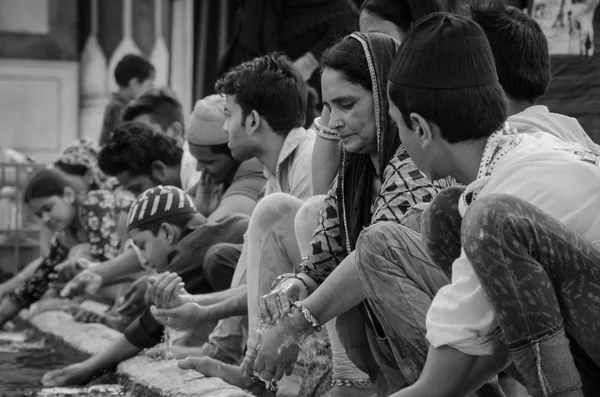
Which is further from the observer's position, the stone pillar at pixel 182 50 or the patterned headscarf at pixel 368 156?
the stone pillar at pixel 182 50

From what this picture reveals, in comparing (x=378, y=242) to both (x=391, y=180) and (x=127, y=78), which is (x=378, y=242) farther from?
(x=127, y=78)

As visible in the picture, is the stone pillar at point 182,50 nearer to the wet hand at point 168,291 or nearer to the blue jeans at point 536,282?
the wet hand at point 168,291

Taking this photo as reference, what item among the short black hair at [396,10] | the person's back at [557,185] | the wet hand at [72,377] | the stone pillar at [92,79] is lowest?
the stone pillar at [92,79]

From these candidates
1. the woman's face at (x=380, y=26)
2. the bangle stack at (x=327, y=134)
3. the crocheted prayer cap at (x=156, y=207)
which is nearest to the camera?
the bangle stack at (x=327, y=134)

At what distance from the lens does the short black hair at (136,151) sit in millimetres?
5484

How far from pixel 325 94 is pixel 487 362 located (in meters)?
1.16

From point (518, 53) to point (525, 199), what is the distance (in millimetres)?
828

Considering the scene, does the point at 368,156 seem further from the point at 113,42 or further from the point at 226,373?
the point at 113,42

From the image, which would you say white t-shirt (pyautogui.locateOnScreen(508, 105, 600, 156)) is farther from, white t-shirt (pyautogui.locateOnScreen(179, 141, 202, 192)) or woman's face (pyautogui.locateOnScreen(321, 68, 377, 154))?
white t-shirt (pyautogui.locateOnScreen(179, 141, 202, 192))

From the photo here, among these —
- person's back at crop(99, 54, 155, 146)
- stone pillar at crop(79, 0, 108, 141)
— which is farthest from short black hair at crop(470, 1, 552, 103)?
stone pillar at crop(79, 0, 108, 141)

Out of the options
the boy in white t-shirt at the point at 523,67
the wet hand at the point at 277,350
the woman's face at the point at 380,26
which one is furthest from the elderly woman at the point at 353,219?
the woman's face at the point at 380,26

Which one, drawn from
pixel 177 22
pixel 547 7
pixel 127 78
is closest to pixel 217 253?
pixel 547 7

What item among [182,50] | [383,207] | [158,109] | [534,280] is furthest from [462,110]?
[182,50]

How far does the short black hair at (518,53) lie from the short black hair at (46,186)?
4.01 meters
